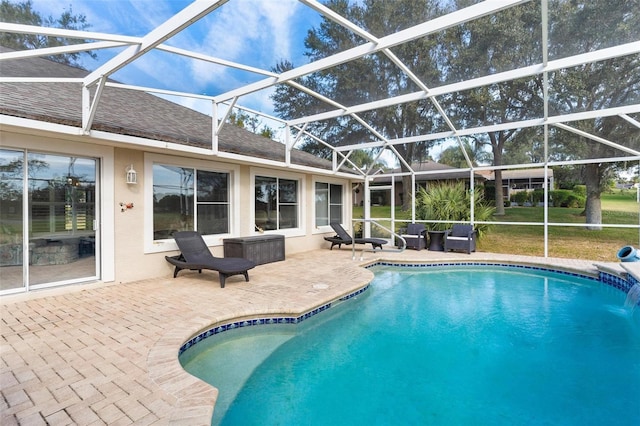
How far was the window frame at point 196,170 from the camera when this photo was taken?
25.7 feet

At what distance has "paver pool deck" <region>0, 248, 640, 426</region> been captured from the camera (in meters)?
2.85

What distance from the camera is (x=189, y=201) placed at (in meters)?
8.88

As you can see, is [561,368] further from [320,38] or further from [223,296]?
[320,38]

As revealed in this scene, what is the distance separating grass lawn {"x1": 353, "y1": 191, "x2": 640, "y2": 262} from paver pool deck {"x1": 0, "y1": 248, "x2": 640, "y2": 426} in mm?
4796

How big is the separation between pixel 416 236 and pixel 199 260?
8449 millimetres

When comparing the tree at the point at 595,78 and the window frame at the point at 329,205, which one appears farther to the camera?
the window frame at the point at 329,205

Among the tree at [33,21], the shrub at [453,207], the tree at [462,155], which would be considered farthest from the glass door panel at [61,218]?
the shrub at [453,207]

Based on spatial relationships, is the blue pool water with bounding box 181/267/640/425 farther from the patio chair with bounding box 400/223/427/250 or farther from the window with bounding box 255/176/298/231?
the patio chair with bounding box 400/223/427/250

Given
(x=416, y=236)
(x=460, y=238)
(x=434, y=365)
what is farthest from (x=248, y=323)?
(x=460, y=238)

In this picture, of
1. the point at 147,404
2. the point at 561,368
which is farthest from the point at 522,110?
the point at 147,404

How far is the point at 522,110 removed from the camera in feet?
28.3

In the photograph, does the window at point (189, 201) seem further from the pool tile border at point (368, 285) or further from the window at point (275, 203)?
the pool tile border at point (368, 285)

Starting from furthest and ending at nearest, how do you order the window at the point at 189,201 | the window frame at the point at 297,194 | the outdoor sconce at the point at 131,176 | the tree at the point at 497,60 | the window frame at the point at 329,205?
the window frame at the point at 329,205, the window frame at the point at 297,194, the window at the point at 189,201, the outdoor sconce at the point at 131,176, the tree at the point at 497,60

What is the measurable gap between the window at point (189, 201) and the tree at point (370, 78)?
9.75ft
